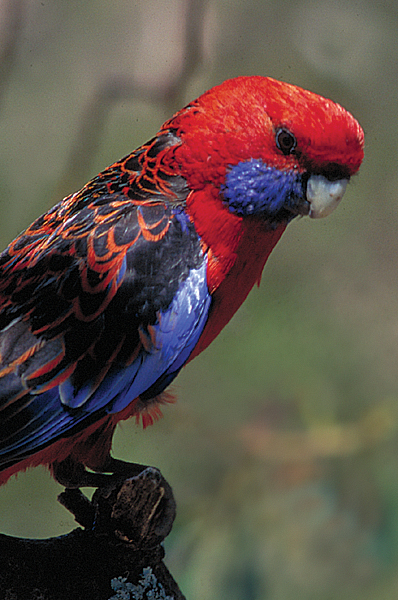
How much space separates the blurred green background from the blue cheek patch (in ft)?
2.11

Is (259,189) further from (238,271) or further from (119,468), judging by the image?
(119,468)

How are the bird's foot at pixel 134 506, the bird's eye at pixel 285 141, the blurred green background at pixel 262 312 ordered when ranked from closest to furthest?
the bird's eye at pixel 285 141, the bird's foot at pixel 134 506, the blurred green background at pixel 262 312

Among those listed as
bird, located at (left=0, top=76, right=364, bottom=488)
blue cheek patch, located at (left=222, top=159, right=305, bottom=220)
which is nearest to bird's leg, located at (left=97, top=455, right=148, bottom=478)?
bird, located at (left=0, top=76, right=364, bottom=488)

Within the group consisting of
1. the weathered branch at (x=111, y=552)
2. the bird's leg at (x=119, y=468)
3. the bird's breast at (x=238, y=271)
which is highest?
the bird's breast at (x=238, y=271)

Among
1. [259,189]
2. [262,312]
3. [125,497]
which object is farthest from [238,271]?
[262,312]

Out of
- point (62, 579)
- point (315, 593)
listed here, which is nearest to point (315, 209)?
point (62, 579)

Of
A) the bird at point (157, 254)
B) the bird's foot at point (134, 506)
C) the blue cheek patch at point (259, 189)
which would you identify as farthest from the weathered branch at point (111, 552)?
the blue cheek patch at point (259, 189)

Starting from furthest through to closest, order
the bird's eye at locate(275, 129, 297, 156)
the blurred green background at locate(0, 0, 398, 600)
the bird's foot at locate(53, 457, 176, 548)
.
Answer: the blurred green background at locate(0, 0, 398, 600) < the bird's foot at locate(53, 457, 176, 548) < the bird's eye at locate(275, 129, 297, 156)

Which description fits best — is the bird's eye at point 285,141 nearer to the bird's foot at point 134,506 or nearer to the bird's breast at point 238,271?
the bird's breast at point 238,271

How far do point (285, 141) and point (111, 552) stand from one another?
62 cm

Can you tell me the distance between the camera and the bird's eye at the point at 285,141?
0.73 m

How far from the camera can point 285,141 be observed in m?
0.73

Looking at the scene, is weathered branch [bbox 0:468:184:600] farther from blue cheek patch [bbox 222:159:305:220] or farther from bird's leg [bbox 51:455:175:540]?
blue cheek patch [bbox 222:159:305:220]

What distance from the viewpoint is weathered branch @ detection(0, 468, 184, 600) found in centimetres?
80
